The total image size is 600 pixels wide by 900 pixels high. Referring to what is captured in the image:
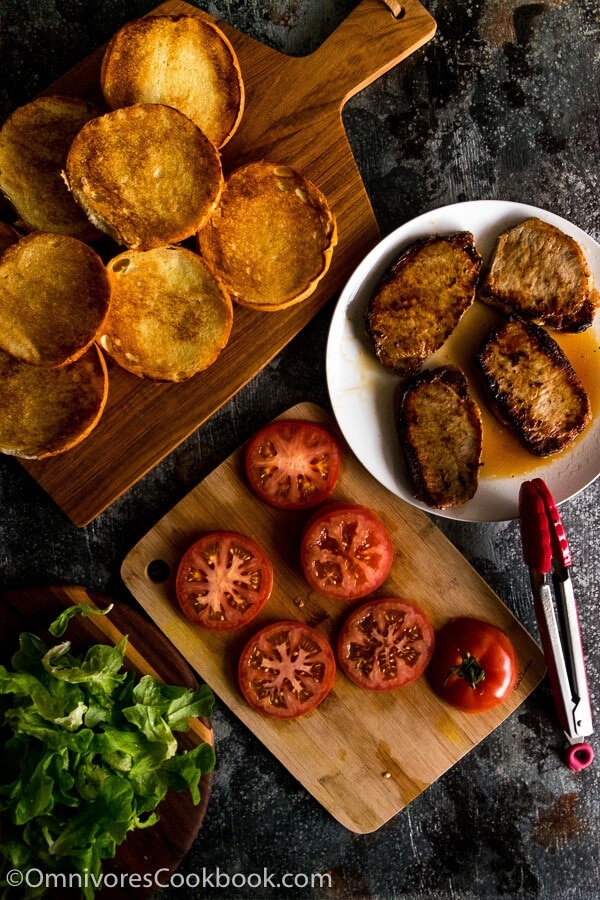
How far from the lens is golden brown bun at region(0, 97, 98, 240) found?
105 inches

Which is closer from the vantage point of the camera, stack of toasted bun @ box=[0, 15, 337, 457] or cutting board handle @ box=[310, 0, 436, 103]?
stack of toasted bun @ box=[0, 15, 337, 457]

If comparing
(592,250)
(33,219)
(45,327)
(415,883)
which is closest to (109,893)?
(415,883)

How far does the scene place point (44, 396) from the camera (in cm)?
270

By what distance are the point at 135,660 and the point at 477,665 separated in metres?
1.37

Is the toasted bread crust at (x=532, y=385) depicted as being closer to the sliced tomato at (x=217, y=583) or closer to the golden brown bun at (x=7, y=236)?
the sliced tomato at (x=217, y=583)

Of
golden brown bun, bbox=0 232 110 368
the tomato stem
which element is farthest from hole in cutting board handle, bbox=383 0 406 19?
the tomato stem

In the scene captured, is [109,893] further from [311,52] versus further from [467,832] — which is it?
[311,52]

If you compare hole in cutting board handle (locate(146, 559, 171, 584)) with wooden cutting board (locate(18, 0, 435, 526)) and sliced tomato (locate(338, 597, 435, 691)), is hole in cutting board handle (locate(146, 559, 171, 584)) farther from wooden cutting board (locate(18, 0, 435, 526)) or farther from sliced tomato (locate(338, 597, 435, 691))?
sliced tomato (locate(338, 597, 435, 691))

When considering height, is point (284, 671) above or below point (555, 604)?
above

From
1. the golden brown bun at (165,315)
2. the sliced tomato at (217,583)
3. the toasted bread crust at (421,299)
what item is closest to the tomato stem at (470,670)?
the sliced tomato at (217,583)

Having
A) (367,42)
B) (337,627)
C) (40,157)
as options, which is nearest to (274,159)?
(367,42)

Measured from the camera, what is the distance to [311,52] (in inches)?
116

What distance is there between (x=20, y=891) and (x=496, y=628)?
2100 millimetres

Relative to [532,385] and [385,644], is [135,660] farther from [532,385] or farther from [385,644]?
[532,385]
